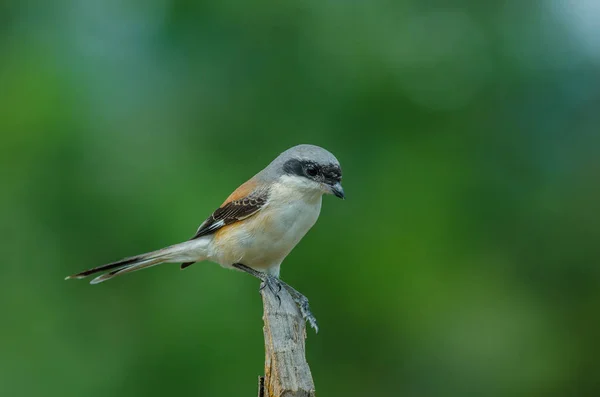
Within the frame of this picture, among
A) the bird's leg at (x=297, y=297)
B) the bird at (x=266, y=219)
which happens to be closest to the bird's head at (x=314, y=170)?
the bird at (x=266, y=219)

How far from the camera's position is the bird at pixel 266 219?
3.89m

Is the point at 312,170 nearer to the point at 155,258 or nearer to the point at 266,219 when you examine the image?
the point at 266,219

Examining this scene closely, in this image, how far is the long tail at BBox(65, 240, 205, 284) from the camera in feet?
14.0

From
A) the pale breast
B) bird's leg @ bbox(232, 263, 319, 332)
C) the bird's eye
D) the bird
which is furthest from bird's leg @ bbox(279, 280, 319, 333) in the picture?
the bird's eye

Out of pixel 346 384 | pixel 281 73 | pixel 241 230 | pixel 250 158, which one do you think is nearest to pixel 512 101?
pixel 281 73

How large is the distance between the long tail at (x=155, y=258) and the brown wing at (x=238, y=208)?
0.32ft

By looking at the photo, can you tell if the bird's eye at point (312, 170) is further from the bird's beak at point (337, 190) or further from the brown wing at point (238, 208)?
the brown wing at point (238, 208)

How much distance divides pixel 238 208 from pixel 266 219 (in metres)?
0.23

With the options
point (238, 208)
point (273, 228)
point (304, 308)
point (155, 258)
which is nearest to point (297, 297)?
point (304, 308)

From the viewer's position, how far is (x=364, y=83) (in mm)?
8461

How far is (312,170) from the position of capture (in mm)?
3873

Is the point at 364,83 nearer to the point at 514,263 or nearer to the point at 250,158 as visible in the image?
the point at 250,158

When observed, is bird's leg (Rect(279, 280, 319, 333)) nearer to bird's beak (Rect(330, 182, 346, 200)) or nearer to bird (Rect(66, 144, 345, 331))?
bird (Rect(66, 144, 345, 331))

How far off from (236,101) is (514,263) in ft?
12.5
